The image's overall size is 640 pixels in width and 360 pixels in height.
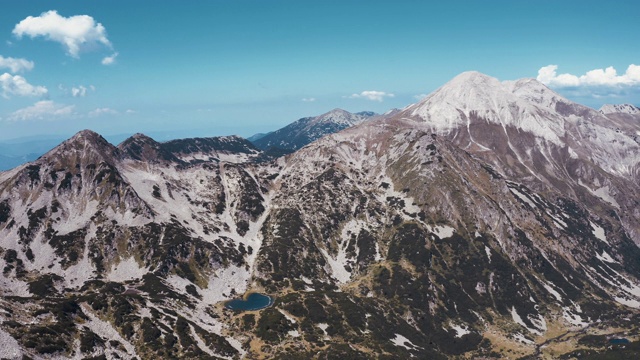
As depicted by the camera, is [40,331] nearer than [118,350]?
Yes

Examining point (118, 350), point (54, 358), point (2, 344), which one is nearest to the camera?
point (2, 344)

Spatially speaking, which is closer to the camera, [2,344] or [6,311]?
[2,344]

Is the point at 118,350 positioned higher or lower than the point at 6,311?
lower

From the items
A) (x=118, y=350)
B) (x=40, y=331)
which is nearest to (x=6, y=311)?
(x=40, y=331)

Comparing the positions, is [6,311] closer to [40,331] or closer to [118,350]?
[40,331]

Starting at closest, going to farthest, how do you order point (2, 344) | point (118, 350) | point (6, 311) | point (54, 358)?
point (2, 344)
point (54, 358)
point (6, 311)
point (118, 350)

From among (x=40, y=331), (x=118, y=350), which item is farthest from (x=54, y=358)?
(x=118, y=350)

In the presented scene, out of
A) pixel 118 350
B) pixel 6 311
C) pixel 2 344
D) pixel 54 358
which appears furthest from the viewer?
pixel 118 350

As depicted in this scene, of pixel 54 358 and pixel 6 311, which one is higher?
pixel 6 311

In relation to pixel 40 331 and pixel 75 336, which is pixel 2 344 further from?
pixel 75 336
